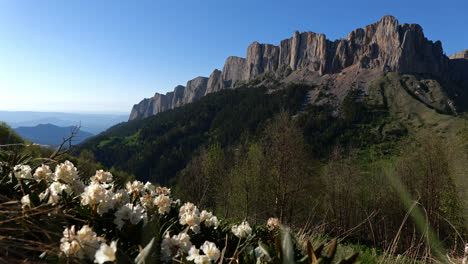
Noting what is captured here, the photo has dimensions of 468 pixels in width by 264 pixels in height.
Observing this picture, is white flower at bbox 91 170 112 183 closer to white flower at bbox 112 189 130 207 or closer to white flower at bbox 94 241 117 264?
white flower at bbox 112 189 130 207

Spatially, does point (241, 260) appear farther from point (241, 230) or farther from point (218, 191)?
point (218, 191)

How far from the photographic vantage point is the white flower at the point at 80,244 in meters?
1.27

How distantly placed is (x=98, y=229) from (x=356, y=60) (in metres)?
149

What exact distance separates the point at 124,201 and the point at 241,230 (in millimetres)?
1161

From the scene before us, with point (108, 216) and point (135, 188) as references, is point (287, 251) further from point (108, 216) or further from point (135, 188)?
point (135, 188)

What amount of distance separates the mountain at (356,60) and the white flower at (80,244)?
115867 millimetres

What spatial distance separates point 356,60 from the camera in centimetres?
12738

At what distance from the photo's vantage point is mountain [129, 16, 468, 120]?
113 m

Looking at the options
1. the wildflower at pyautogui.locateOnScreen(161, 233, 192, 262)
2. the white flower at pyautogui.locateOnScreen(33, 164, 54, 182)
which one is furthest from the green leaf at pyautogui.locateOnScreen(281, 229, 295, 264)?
the white flower at pyautogui.locateOnScreen(33, 164, 54, 182)

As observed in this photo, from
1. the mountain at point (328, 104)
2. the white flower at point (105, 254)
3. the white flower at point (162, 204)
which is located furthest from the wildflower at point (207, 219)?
the mountain at point (328, 104)

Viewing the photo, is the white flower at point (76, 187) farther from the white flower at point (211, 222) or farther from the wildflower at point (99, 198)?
the white flower at point (211, 222)

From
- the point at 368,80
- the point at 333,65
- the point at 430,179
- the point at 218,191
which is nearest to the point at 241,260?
the point at 430,179

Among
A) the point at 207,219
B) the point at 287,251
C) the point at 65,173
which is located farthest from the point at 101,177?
the point at 287,251

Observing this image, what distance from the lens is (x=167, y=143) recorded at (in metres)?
98.8
